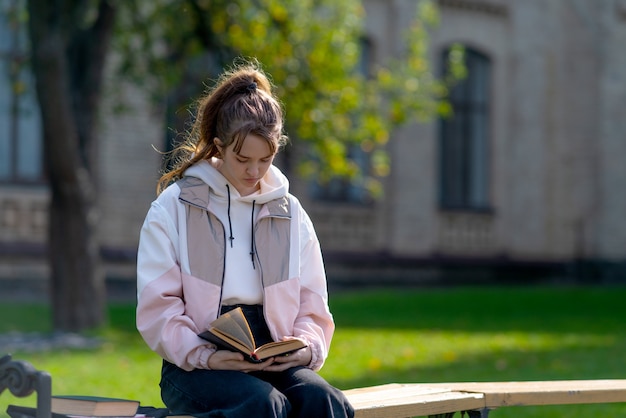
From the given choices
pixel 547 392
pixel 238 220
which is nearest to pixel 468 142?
pixel 547 392

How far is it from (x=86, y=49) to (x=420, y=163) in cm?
1189

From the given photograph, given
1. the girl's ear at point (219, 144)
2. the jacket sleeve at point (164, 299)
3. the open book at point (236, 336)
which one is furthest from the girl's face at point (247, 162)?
the open book at point (236, 336)

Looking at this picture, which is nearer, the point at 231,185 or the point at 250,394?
the point at 250,394

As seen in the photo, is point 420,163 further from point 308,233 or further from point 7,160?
point 308,233

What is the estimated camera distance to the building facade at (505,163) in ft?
77.5

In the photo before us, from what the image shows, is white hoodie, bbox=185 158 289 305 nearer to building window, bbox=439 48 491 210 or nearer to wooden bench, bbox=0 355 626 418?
wooden bench, bbox=0 355 626 418

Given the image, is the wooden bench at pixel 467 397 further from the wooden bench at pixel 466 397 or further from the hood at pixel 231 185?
the hood at pixel 231 185

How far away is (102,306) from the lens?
43.3 ft

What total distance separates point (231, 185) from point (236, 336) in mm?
609

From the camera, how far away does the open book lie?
397 centimetres

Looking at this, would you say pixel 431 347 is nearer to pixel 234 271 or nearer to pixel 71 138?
pixel 71 138

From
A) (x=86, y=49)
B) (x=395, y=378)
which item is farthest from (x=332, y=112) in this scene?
(x=395, y=378)

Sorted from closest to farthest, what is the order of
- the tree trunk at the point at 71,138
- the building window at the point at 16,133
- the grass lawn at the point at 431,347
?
the grass lawn at the point at 431,347 → the tree trunk at the point at 71,138 → the building window at the point at 16,133

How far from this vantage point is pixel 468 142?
25.4 meters
